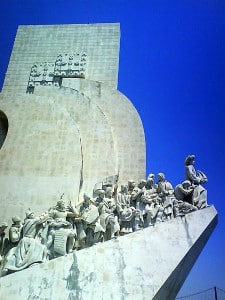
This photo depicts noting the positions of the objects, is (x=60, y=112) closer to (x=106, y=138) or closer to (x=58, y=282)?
(x=106, y=138)

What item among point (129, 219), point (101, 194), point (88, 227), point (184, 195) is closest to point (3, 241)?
point (88, 227)

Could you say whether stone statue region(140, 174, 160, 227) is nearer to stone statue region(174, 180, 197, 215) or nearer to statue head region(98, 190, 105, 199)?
stone statue region(174, 180, 197, 215)

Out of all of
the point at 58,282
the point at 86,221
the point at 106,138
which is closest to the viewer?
the point at 58,282

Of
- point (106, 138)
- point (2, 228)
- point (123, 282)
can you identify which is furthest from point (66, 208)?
point (106, 138)

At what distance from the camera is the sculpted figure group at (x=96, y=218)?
732 cm

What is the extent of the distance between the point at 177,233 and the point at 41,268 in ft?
9.45

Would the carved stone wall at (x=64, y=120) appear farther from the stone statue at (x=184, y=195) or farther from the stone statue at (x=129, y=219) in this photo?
the stone statue at (x=184, y=195)

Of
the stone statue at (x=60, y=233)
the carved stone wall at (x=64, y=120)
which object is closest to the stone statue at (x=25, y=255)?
the stone statue at (x=60, y=233)

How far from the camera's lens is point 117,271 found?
6.70 metres

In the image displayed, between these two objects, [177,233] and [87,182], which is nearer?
[177,233]

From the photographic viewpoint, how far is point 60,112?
11.0 meters

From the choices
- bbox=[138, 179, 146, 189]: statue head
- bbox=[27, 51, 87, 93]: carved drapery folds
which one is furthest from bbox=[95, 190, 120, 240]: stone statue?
bbox=[27, 51, 87, 93]: carved drapery folds

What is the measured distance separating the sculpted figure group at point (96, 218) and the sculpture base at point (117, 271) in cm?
50

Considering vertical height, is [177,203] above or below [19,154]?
below
